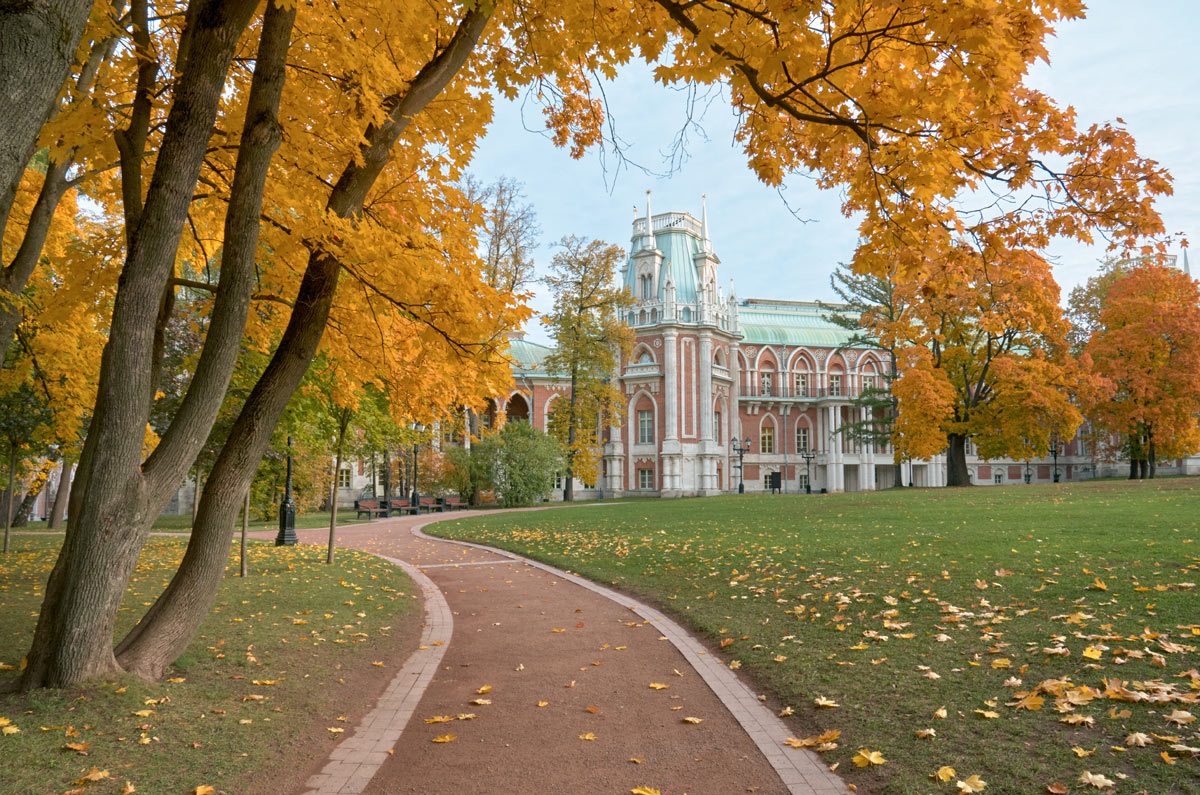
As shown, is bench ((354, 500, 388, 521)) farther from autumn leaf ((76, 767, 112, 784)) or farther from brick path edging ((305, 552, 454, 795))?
autumn leaf ((76, 767, 112, 784))

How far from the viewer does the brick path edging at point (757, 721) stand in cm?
383

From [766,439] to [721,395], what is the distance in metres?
8.34

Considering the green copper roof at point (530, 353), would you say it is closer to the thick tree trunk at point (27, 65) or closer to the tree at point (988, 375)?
the tree at point (988, 375)

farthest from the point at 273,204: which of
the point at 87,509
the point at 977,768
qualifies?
the point at 977,768

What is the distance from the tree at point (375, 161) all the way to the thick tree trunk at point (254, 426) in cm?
2

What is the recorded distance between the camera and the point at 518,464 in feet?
116

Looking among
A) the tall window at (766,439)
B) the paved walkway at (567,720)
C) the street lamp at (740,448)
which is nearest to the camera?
the paved walkway at (567,720)

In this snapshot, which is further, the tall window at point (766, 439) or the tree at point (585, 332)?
the tall window at point (766, 439)

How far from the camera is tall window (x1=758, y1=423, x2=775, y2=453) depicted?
196ft

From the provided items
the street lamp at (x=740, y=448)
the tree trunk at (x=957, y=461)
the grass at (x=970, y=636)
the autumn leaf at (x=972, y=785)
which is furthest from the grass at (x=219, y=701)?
the street lamp at (x=740, y=448)

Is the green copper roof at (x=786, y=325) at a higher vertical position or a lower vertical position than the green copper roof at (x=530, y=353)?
higher

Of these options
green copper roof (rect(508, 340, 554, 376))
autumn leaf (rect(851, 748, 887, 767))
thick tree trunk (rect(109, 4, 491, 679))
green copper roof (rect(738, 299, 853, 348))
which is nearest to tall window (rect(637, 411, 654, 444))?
green copper roof (rect(508, 340, 554, 376))

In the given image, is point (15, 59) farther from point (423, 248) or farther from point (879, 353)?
point (879, 353)

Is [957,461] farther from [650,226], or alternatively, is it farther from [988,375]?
[650,226]
